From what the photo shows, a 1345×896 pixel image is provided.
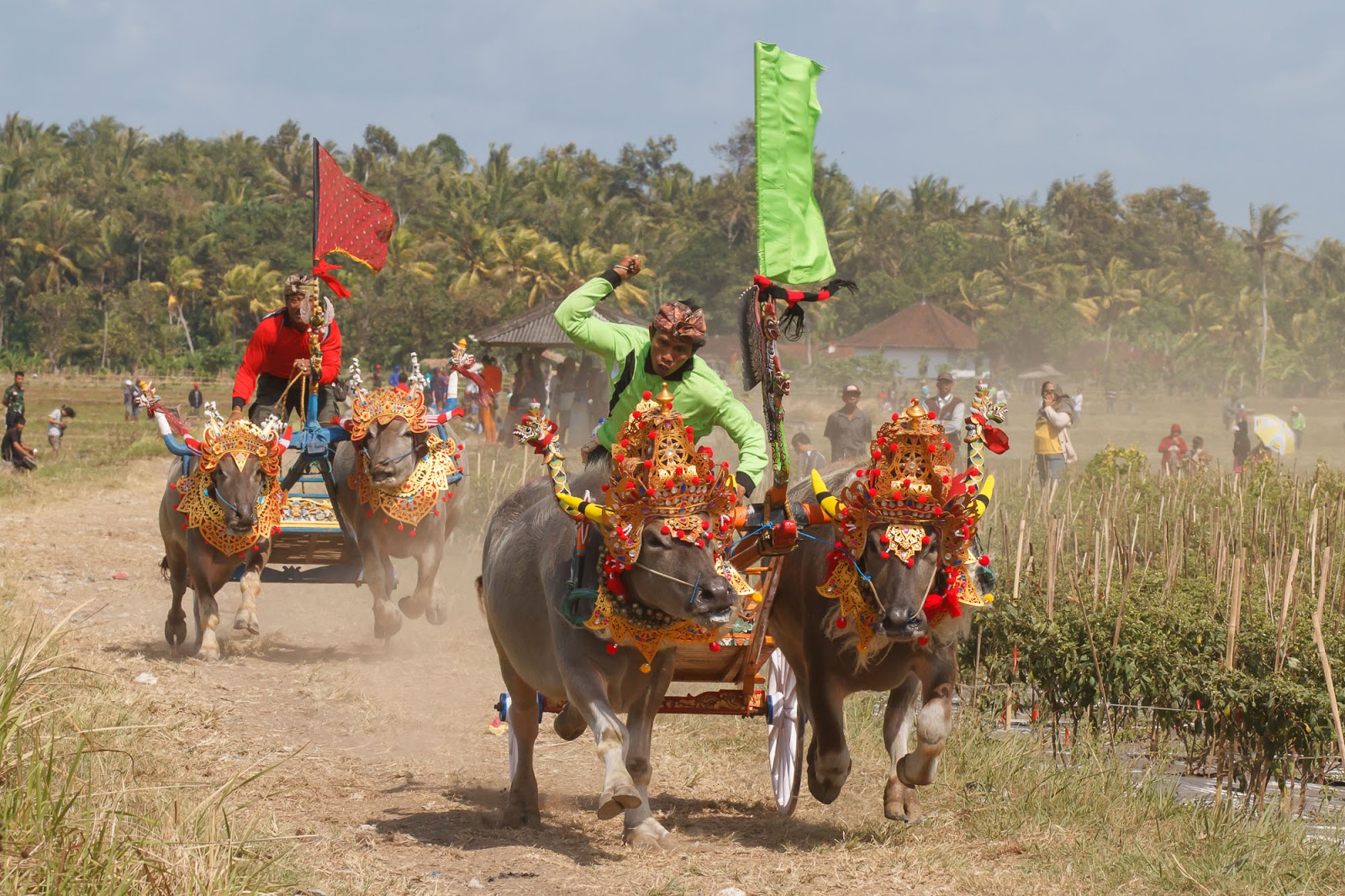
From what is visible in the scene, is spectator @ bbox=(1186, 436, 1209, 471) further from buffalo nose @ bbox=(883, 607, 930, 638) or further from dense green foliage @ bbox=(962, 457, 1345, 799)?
buffalo nose @ bbox=(883, 607, 930, 638)

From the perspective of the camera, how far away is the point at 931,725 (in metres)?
6.12

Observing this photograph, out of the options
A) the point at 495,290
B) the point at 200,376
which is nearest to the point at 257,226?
the point at 200,376

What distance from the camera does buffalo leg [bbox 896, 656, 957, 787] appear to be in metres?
A: 6.11

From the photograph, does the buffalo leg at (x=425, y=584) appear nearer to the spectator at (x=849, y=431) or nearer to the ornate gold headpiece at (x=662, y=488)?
the ornate gold headpiece at (x=662, y=488)

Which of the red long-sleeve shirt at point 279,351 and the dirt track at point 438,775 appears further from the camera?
the red long-sleeve shirt at point 279,351

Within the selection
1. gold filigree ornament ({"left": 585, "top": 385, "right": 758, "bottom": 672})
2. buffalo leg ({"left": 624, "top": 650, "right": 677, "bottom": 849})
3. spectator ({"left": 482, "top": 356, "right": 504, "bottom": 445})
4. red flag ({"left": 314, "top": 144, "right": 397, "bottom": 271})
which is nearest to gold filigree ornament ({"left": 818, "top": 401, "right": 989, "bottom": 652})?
gold filigree ornament ({"left": 585, "top": 385, "right": 758, "bottom": 672})

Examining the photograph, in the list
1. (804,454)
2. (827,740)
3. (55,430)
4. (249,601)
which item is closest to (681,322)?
(827,740)

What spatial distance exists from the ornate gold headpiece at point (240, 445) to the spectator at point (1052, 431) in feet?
29.2

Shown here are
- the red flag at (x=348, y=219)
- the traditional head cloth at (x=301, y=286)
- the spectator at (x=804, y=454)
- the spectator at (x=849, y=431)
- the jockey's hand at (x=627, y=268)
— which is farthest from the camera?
the spectator at (x=804, y=454)

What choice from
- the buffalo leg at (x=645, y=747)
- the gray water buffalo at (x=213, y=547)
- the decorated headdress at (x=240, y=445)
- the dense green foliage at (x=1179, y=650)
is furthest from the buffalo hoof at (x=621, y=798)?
the decorated headdress at (x=240, y=445)

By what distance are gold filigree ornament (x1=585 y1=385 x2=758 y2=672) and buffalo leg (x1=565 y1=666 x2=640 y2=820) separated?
21 cm

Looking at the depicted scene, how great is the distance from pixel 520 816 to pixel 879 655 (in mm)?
1768

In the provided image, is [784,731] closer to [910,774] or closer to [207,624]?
[910,774]

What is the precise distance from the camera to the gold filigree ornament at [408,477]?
413 inches
